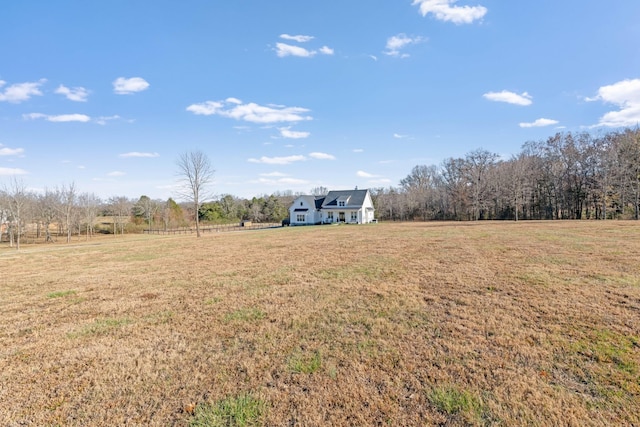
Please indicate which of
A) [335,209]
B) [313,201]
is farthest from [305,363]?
[313,201]

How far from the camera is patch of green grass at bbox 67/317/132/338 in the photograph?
4.35 meters

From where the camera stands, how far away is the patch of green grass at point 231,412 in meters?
2.48

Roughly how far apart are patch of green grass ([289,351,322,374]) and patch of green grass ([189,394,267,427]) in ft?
2.02

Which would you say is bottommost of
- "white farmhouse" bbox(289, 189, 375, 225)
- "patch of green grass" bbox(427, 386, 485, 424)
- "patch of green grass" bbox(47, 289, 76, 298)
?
"patch of green grass" bbox(427, 386, 485, 424)

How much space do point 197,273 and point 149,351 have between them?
4876mm

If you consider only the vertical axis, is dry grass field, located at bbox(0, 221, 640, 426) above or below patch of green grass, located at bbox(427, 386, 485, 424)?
above

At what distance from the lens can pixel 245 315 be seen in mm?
4941

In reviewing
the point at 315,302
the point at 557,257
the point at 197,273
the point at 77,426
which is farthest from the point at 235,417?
the point at 557,257

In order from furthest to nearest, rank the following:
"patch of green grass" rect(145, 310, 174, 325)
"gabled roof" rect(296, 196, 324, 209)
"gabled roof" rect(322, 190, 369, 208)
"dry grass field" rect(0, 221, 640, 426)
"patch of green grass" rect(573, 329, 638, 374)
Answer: "gabled roof" rect(296, 196, 324, 209) < "gabled roof" rect(322, 190, 369, 208) < "patch of green grass" rect(145, 310, 174, 325) < "patch of green grass" rect(573, 329, 638, 374) < "dry grass field" rect(0, 221, 640, 426)

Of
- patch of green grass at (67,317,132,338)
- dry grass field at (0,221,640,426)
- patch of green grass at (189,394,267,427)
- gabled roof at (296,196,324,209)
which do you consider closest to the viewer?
patch of green grass at (189,394,267,427)

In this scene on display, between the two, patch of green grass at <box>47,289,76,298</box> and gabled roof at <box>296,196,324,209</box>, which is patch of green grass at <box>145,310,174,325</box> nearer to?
patch of green grass at <box>47,289,76,298</box>

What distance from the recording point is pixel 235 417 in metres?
2.54

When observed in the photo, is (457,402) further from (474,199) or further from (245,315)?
(474,199)

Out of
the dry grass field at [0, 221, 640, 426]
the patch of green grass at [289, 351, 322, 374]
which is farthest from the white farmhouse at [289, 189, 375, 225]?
the patch of green grass at [289, 351, 322, 374]
